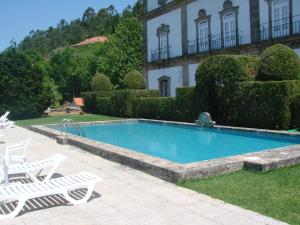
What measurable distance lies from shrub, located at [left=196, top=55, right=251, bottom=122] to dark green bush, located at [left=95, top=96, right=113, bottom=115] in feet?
33.9

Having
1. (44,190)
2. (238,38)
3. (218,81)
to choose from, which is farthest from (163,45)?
(44,190)

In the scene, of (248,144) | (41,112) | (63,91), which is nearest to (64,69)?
(63,91)

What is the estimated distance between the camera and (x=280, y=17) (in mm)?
22125

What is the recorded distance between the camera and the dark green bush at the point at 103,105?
27953mm

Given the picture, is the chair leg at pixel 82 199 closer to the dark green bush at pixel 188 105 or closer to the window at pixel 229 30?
the dark green bush at pixel 188 105

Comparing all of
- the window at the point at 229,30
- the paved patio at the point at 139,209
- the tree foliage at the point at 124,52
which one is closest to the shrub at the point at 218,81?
the window at the point at 229,30

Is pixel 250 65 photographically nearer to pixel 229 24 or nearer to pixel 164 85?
pixel 229 24

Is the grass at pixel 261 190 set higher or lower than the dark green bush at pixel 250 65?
lower

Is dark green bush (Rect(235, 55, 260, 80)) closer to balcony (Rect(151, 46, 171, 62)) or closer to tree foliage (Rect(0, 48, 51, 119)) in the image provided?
A: balcony (Rect(151, 46, 171, 62))

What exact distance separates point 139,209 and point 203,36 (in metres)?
23.4

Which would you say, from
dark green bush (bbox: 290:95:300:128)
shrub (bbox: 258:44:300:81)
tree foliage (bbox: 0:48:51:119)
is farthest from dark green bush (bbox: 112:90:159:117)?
dark green bush (bbox: 290:95:300:128)

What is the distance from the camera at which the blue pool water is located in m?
12.3

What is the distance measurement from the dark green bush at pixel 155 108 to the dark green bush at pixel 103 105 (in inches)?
128

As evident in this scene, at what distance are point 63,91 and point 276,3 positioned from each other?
35007 millimetres
